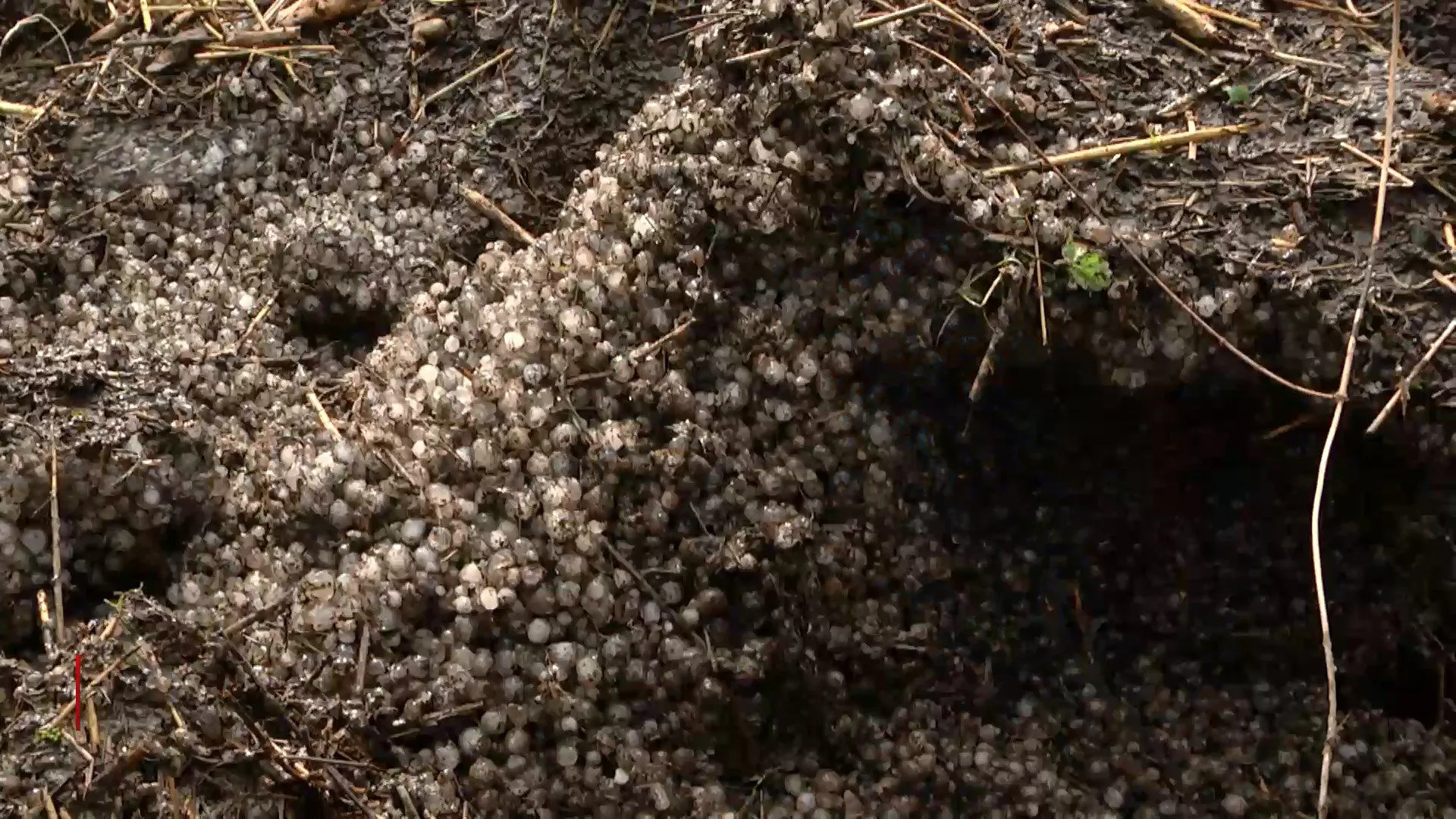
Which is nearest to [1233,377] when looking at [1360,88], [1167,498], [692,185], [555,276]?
[1167,498]

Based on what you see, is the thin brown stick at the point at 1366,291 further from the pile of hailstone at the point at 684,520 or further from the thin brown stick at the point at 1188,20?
the thin brown stick at the point at 1188,20

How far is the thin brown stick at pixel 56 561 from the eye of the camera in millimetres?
1554

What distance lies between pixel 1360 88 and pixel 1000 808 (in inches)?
46.0

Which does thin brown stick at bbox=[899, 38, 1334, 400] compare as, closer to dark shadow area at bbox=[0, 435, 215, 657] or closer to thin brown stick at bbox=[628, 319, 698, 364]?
thin brown stick at bbox=[628, 319, 698, 364]

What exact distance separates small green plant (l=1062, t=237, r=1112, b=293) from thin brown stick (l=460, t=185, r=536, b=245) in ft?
3.09

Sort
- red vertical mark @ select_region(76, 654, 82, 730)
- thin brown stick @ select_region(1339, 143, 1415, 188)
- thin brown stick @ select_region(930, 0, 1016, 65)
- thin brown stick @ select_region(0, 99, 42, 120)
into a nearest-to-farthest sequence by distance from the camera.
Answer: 1. red vertical mark @ select_region(76, 654, 82, 730)
2. thin brown stick @ select_region(1339, 143, 1415, 188)
3. thin brown stick @ select_region(930, 0, 1016, 65)
4. thin brown stick @ select_region(0, 99, 42, 120)

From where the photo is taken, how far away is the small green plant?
1552mm

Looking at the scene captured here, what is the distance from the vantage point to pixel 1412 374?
152 centimetres

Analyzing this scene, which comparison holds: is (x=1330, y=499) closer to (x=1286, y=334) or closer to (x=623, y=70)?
(x=1286, y=334)

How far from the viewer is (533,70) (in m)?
2.16

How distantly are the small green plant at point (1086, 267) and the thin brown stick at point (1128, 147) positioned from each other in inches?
5.0

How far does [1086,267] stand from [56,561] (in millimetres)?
1443

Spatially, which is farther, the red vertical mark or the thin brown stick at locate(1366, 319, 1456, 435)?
the thin brown stick at locate(1366, 319, 1456, 435)

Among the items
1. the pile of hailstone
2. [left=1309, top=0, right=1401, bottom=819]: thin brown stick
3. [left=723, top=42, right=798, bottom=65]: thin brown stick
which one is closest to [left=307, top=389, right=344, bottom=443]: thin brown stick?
the pile of hailstone
